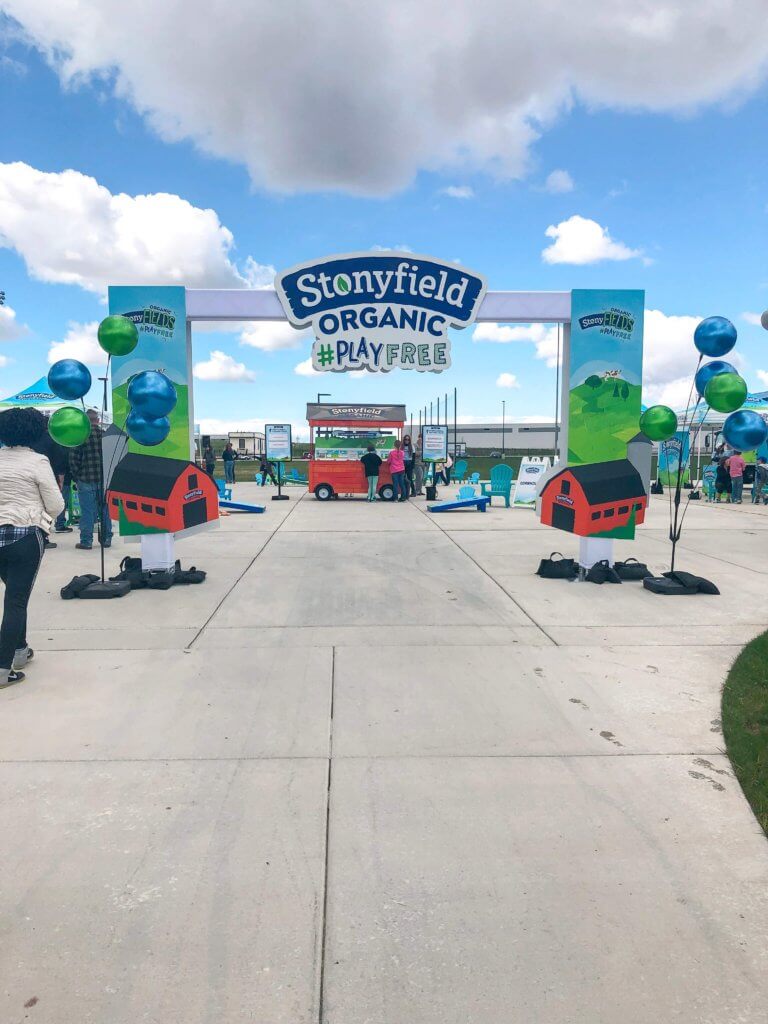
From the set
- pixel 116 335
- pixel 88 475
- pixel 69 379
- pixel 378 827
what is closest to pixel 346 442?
pixel 88 475

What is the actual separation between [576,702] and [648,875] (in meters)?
1.80

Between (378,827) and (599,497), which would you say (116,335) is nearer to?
(599,497)

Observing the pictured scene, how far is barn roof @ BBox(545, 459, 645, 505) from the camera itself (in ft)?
27.6

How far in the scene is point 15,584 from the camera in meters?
4.98

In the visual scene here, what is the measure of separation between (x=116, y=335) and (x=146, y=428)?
1.03 meters

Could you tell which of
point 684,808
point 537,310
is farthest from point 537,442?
point 684,808

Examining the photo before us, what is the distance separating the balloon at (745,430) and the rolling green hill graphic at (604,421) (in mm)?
1417

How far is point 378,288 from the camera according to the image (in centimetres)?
889

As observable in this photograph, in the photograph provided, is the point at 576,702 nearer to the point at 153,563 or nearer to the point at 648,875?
the point at 648,875

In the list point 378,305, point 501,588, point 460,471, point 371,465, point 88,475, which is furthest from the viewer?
point 460,471

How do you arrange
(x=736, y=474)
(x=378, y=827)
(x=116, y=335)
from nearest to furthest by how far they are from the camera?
(x=378, y=827) < (x=116, y=335) < (x=736, y=474)

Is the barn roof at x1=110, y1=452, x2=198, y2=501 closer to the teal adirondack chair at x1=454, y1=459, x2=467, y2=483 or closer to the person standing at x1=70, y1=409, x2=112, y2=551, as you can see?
the person standing at x1=70, y1=409, x2=112, y2=551

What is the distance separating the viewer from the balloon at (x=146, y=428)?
7.86 m

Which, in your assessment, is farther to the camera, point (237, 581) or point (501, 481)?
point (501, 481)
